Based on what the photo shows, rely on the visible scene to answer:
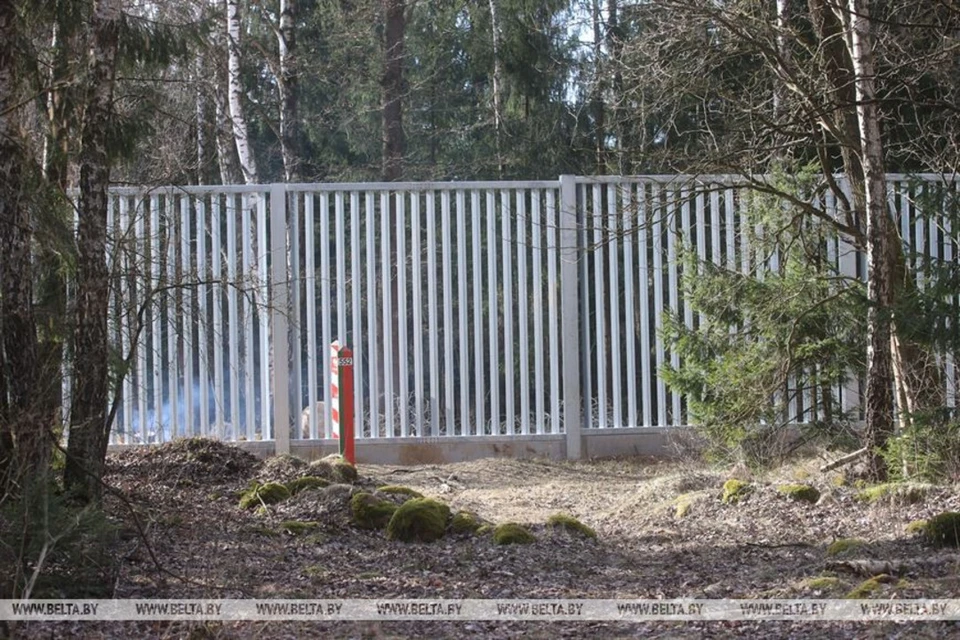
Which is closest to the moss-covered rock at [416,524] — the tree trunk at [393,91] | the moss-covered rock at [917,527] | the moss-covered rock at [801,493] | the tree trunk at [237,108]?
the moss-covered rock at [801,493]

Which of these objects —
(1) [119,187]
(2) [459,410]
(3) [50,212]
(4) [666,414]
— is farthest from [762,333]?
(1) [119,187]

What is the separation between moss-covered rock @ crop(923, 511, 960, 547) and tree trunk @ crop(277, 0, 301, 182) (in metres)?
10.3

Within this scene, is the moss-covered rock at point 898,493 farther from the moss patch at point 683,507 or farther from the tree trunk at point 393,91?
the tree trunk at point 393,91

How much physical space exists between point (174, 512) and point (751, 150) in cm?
447

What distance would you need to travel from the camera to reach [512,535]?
6.62m

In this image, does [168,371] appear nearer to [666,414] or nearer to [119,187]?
[119,187]

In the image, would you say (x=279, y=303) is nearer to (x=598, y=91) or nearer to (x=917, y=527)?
(x=917, y=527)

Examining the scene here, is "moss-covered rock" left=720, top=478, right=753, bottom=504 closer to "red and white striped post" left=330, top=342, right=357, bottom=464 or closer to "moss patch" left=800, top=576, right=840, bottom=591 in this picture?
"moss patch" left=800, top=576, right=840, bottom=591

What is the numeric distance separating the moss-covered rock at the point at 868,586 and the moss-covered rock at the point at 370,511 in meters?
2.91

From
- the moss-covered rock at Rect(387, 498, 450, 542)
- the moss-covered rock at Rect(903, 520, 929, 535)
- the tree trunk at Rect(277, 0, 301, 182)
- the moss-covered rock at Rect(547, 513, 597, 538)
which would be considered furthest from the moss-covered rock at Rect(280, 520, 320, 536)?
the tree trunk at Rect(277, 0, 301, 182)

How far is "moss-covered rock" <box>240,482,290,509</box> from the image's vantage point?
747 centimetres

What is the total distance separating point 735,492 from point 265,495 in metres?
3.09

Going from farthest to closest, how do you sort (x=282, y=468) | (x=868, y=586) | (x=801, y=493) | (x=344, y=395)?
(x=344, y=395), (x=282, y=468), (x=801, y=493), (x=868, y=586)

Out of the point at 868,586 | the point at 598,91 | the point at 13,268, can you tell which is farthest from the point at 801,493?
the point at 598,91
